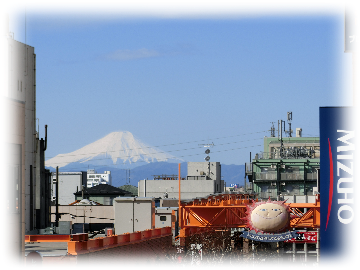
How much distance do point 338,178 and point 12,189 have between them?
1336cm

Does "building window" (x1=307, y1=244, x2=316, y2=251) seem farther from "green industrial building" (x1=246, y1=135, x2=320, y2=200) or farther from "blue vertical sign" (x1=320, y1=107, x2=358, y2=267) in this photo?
"green industrial building" (x1=246, y1=135, x2=320, y2=200)

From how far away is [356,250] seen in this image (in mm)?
24359

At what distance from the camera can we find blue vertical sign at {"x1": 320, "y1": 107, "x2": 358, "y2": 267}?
81.3 ft

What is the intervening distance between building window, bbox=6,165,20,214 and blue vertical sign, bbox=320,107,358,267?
12754 millimetres

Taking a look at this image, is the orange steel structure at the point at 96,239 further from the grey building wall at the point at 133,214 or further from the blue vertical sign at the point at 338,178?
the blue vertical sign at the point at 338,178

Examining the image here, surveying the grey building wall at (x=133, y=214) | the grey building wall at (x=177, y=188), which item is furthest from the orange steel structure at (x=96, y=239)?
the grey building wall at (x=177, y=188)

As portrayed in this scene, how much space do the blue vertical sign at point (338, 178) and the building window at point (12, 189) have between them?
1275 centimetres

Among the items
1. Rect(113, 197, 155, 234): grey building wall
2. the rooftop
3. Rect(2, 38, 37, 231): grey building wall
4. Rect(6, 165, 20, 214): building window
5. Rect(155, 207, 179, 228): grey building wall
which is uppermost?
Rect(2, 38, 37, 231): grey building wall

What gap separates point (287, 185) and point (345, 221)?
116582 millimetres

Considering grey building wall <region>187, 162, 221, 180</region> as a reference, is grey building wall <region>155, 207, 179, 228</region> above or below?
below

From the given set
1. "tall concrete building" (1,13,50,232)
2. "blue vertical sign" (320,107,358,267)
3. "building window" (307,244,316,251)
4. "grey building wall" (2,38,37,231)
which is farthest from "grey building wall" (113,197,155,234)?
"blue vertical sign" (320,107,358,267)

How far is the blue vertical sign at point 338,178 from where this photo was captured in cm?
2477

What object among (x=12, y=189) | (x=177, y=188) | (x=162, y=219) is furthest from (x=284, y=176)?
(x=12, y=189)

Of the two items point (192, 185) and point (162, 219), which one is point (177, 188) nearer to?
point (192, 185)
